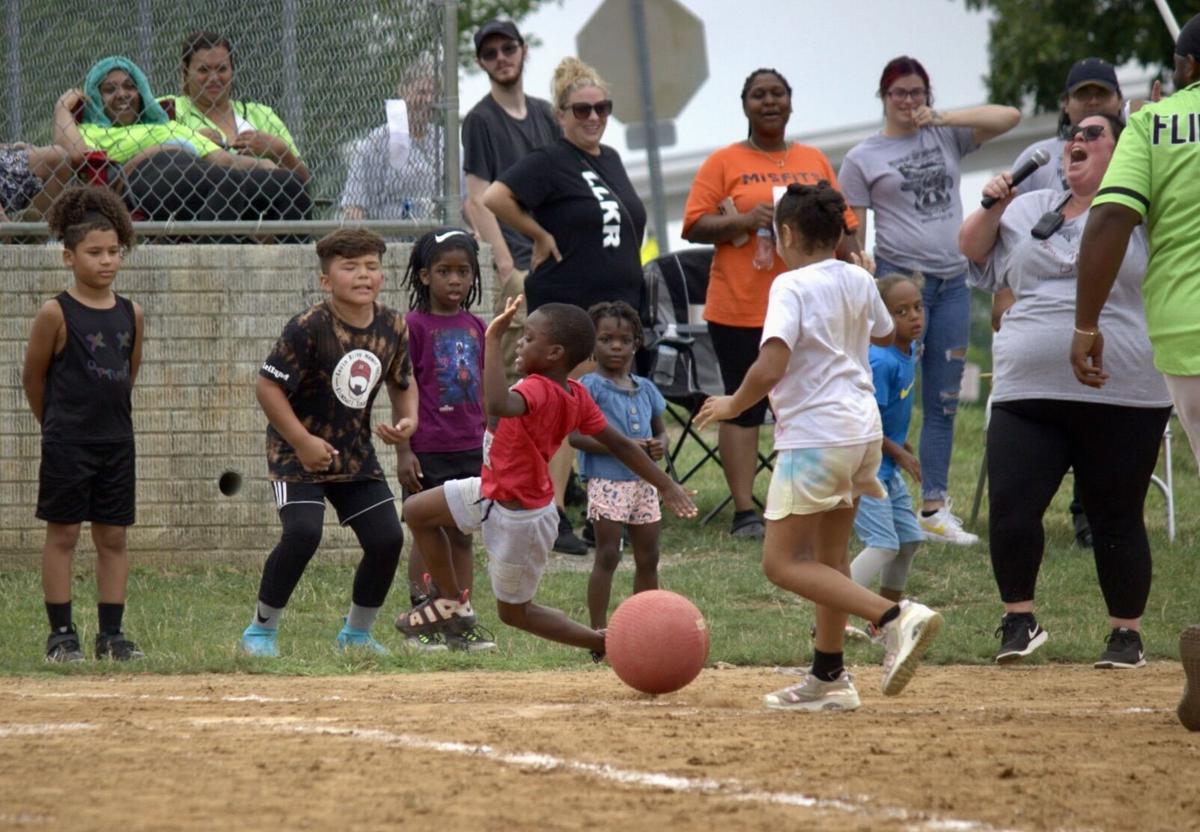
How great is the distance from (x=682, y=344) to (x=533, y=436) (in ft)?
15.5

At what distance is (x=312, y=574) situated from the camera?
980 cm

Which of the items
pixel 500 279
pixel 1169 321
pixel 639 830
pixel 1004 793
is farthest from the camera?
pixel 500 279

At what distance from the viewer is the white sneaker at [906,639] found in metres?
5.71

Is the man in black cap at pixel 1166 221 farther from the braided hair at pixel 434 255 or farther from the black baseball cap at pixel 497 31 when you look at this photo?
the black baseball cap at pixel 497 31

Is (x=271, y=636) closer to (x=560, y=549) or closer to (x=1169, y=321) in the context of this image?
(x=560, y=549)

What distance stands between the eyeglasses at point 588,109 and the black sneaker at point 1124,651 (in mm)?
4140

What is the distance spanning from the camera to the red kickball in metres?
6.16

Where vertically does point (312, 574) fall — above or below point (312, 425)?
below

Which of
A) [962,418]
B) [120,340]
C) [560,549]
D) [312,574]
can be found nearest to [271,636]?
[120,340]

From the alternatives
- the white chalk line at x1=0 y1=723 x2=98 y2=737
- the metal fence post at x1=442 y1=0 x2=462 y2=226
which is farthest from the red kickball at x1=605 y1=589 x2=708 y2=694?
the metal fence post at x1=442 y1=0 x2=462 y2=226

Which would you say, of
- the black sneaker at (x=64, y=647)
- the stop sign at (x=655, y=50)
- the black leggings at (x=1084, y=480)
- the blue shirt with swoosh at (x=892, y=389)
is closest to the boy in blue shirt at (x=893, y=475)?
the blue shirt with swoosh at (x=892, y=389)

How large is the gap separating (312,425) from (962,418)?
33.6 feet

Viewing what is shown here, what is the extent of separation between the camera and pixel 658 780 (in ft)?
14.6

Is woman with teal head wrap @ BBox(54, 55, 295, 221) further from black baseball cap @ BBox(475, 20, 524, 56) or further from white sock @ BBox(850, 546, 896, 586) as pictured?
white sock @ BBox(850, 546, 896, 586)
